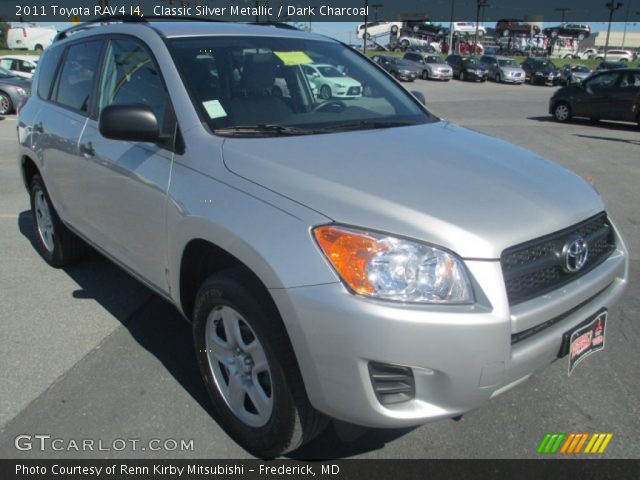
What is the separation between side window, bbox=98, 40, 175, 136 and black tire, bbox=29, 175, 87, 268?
1.37 m

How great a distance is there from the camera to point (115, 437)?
8.60 feet

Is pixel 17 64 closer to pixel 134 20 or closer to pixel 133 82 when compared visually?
pixel 134 20

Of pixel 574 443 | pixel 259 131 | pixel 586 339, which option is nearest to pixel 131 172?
pixel 259 131

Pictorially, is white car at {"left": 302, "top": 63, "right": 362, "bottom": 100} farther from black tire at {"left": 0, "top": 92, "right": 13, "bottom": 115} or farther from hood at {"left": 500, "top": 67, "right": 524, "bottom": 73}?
hood at {"left": 500, "top": 67, "right": 524, "bottom": 73}

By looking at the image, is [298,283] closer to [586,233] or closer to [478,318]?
[478,318]

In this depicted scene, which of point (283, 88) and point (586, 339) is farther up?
point (283, 88)

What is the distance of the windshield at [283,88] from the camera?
2824 mm

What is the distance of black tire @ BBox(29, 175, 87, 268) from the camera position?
446 cm

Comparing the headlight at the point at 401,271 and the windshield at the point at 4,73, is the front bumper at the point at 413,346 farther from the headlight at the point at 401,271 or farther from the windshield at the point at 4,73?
the windshield at the point at 4,73

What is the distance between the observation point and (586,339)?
7.73 ft

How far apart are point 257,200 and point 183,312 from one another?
3.10 ft

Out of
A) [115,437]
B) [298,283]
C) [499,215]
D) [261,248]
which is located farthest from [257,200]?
[115,437]

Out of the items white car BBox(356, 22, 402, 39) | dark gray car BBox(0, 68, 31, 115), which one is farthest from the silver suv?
white car BBox(356, 22, 402, 39)

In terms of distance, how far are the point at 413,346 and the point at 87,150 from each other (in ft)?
8.18
